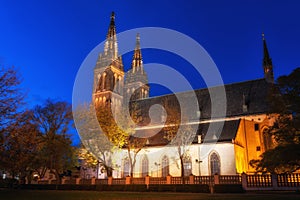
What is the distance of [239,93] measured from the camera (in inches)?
1750

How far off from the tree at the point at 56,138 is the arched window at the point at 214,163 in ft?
58.1

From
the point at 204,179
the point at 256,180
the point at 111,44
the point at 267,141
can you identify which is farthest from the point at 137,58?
the point at 256,180

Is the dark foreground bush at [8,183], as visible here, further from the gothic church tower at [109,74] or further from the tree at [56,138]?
the gothic church tower at [109,74]

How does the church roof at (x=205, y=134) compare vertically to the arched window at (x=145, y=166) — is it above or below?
above

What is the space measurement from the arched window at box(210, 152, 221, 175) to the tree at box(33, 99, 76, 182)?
17.7m

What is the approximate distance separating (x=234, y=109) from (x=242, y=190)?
72.2 ft

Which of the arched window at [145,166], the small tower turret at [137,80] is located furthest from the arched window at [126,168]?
the small tower turret at [137,80]

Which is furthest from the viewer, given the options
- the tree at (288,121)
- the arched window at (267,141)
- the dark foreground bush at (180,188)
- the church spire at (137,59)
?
the church spire at (137,59)

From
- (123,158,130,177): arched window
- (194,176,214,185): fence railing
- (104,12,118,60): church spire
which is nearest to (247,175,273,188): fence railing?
(194,176,214,185): fence railing

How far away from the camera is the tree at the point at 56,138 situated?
3416 centimetres

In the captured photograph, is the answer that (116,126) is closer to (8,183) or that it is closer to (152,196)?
(152,196)

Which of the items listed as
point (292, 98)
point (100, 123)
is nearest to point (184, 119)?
point (100, 123)

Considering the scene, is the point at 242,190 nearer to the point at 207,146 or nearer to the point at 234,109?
the point at 207,146

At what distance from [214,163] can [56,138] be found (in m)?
20.5
